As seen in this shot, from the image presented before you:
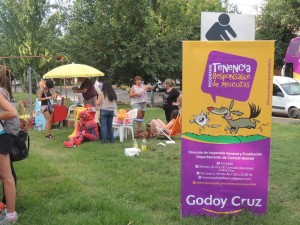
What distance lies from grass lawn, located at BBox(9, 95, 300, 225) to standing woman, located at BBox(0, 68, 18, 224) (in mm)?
178

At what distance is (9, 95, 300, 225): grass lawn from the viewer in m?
4.28

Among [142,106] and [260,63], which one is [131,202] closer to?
[260,63]

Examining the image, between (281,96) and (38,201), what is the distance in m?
13.8

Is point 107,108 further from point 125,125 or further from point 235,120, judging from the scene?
point 235,120

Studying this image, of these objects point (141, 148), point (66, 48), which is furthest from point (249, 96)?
point (66, 48)

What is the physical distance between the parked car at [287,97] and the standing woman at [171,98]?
763cm

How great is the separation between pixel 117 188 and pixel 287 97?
12.6 meters

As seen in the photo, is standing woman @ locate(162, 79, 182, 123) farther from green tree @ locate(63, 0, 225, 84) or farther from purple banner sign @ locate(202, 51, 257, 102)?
green tree @ locate(63, 0, 225, 84)

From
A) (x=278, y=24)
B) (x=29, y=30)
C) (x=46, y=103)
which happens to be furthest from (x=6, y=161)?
(x=278, y=24)

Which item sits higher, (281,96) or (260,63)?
(260,63)

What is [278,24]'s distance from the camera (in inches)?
1224

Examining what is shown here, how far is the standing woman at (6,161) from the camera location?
3869mm

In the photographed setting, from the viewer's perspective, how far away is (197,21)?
22.6 m

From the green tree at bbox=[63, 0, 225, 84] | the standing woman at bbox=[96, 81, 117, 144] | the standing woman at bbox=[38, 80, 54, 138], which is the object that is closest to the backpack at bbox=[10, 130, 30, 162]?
the standing woman at bbox=[96, 81, 117, 144]
